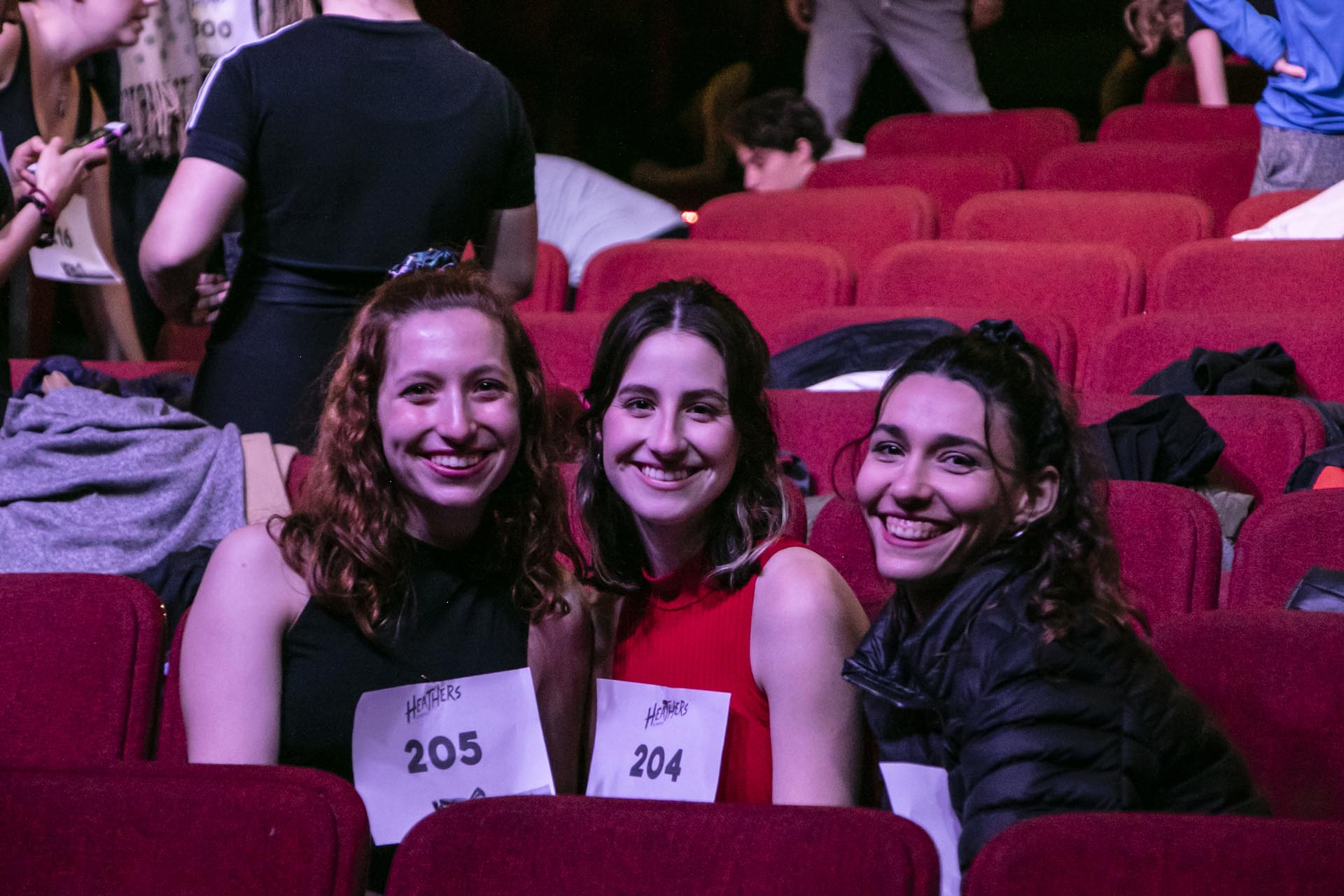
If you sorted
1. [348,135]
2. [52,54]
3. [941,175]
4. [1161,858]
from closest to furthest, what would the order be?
[1161,858] → [348,135] → [52,54] → [941,175]

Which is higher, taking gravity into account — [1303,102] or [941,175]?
[1303,102]

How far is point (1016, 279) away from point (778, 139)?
159cm

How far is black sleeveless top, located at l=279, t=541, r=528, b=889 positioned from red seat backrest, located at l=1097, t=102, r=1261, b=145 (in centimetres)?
337

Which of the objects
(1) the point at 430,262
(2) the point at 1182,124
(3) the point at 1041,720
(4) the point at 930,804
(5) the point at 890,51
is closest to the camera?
(3) the point at 1041,720

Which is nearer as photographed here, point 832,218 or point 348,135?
point 348,135

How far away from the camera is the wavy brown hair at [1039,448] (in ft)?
4.03

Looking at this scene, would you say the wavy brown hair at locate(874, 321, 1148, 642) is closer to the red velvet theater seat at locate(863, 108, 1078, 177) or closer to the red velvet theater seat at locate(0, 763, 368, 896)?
the red velvet theater seat at locate(0, 763, 368, 896)

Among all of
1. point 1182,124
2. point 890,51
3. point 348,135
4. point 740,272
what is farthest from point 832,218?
point 348,135

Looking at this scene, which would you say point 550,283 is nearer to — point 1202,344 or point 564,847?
point 1202,344

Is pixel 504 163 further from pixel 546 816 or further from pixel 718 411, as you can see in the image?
pixel 546 816

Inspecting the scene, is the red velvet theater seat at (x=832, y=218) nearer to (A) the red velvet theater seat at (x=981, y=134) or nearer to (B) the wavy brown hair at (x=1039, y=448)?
(A) the red velvet theater seat at (x=981, y=134)

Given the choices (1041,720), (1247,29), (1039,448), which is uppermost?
(1247,29)

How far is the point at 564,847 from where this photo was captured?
2.91ft

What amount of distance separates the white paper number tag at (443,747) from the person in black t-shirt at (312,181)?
26.9 inches
